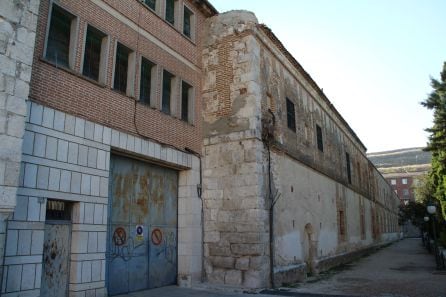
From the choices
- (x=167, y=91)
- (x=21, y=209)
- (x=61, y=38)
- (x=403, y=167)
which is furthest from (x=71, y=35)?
(x=403, y=167)

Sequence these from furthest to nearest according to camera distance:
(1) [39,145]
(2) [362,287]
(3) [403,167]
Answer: (3) [403,167]
(2) [362,287]
(1) [39,145]

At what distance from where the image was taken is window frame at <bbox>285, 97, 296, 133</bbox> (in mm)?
13559

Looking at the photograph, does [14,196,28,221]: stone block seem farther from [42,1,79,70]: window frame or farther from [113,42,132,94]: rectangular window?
[113,42,132,94]: rectangular window

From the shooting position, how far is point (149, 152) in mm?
9508

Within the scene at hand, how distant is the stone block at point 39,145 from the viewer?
264 inches

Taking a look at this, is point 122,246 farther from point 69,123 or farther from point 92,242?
point 69,123

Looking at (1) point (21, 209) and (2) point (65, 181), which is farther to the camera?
(2) point (65, 181)

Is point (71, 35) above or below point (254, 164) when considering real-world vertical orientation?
above

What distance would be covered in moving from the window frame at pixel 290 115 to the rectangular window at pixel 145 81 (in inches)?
216

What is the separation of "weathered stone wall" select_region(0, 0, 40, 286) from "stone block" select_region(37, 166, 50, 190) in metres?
0.84

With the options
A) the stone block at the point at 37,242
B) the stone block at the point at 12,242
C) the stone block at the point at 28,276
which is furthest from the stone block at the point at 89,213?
the stone block at the point at 12,242

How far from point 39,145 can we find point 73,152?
2.58ft

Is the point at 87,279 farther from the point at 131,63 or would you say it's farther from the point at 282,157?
the point at 282,157

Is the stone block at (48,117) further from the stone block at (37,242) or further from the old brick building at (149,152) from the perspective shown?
the stone block at (37,242)
